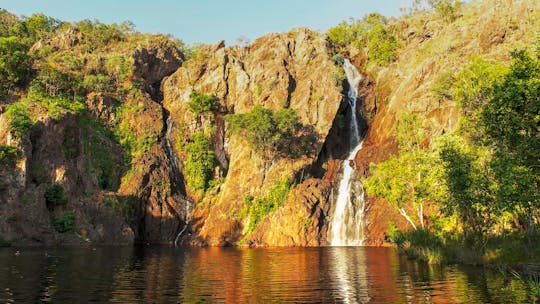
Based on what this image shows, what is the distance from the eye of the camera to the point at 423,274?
27984mm

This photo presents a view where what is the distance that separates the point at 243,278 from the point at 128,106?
247 feet

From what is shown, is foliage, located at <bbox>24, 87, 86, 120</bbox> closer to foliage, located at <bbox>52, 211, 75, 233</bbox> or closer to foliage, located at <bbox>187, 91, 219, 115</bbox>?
foliage, located at <bbox>52, 211, 75, 233</bbox>

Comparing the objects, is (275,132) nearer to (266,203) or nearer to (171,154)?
(266,203)

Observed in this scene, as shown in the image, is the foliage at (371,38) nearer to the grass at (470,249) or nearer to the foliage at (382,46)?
the foliage at (382,46)

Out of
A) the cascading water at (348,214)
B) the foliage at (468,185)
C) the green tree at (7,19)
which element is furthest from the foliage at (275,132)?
the green tree at (7,19)

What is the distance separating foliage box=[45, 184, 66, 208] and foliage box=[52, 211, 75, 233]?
7.75 feet

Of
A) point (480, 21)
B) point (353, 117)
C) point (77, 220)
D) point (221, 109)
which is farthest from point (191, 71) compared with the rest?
point (480, 21)

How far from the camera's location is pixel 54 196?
2771 inches

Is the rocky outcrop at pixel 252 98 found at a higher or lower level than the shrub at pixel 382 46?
lower

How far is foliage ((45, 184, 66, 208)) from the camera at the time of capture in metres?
70.1

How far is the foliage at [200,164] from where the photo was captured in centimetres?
8800

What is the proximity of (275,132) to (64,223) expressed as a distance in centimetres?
3870

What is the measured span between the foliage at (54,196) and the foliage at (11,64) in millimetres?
28224

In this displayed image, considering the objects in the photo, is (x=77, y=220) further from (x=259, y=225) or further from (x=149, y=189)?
(x=259, y=225)
